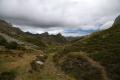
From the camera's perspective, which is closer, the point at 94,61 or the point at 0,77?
the point at 0,77

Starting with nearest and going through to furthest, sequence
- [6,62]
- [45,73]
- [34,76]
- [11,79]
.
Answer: [11,79] < [34,76] < [45,73] < [6,62]

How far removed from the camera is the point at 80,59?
54.4 metres

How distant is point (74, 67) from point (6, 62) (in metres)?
16.2

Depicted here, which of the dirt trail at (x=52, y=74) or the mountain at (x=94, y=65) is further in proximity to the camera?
the mountain at (x=94, y=65)

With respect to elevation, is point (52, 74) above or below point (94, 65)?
below

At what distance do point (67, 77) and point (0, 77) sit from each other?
12681mm

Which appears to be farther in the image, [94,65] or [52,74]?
[94,65]

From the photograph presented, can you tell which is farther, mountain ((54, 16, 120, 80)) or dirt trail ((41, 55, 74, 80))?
mountain ((54, 16, 120, 80))

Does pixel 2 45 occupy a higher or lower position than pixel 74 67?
higher

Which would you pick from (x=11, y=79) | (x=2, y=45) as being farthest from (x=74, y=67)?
(x=2, y=45)

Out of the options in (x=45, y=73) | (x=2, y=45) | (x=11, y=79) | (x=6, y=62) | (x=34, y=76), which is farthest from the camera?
(x=2, y=45)

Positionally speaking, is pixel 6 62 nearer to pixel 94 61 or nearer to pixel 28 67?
pixel 28 67

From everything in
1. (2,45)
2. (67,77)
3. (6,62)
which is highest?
(2,45)

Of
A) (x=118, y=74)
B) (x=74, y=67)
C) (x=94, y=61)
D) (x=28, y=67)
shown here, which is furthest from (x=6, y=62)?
(x=118, y=74)
